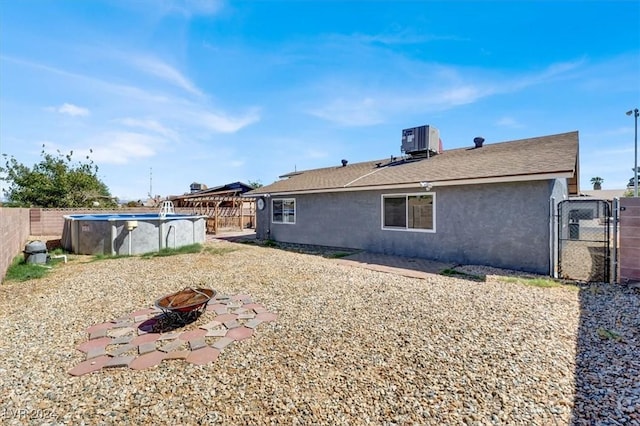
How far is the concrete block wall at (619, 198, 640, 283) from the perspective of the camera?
5.82 meters

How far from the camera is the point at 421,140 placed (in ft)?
41.1

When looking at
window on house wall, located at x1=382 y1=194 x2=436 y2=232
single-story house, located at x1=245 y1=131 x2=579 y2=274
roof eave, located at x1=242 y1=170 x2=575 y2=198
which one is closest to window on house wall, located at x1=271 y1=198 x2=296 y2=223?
single-story house, located at x1=245 y1=131 x2=579 y2=274

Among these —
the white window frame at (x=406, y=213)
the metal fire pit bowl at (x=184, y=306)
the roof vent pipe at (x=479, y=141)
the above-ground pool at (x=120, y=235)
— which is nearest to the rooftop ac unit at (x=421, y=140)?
the roof vent pipe at (x=479, y=141)

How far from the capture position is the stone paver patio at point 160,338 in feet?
10.7

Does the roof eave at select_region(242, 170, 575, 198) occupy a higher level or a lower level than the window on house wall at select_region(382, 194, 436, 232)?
higher

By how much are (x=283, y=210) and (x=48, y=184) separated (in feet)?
65.2

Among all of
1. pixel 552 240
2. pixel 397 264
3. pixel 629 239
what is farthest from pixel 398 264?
pixel 629 239

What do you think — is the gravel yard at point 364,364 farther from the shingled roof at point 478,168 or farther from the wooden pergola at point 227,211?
the wooden pergola at point 227,211

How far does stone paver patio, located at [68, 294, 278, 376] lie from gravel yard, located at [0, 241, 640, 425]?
0.14m

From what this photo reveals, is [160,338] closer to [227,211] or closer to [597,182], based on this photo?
[227,211]

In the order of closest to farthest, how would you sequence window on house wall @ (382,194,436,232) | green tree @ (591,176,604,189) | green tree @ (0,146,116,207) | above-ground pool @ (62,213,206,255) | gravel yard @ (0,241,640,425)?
1. gravel yard @ (0,241,640,425)
2. window on house wall @ (382,194,436,232)
3. above-ground pool @ (62,213,206,255)
4. green tree @ (0,146,116,207)
5. green tree @ (591,176,604,189)

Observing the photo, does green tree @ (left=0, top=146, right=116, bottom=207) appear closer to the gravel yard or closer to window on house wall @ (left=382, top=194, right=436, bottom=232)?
the gravel yard

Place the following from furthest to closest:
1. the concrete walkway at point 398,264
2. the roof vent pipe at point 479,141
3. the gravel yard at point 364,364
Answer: the roof vent pipe at point 479,141 → the concrete walkway at point 398,264 → the gravel yard at point 364,364

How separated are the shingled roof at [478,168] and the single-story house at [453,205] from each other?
0.03 metres
